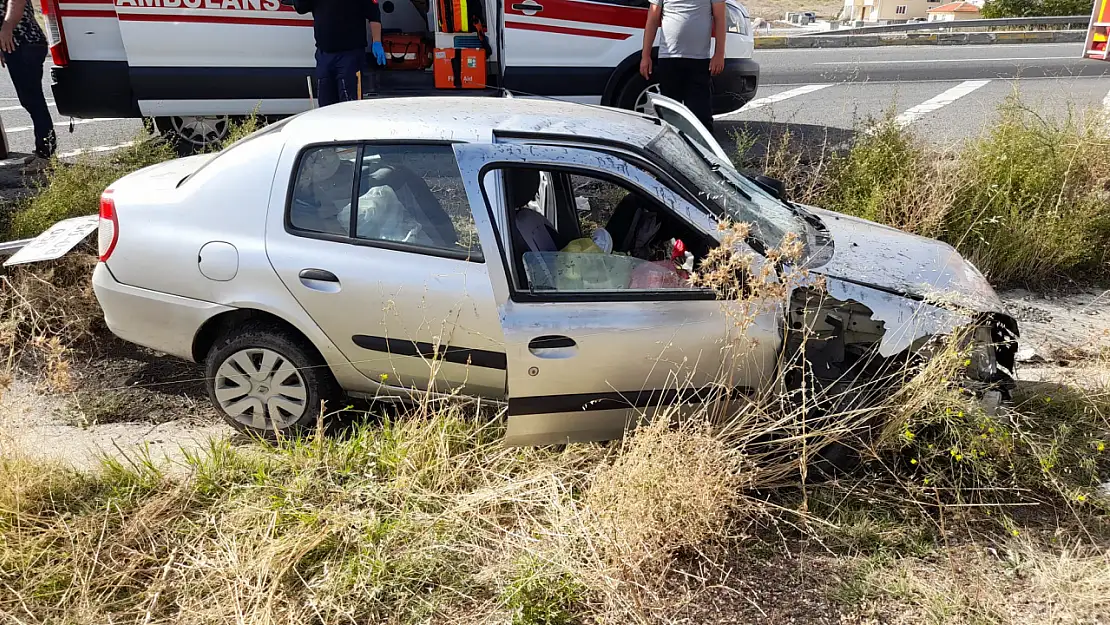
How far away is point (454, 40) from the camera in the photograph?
7371mm

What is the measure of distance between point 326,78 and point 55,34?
2225 millimetres

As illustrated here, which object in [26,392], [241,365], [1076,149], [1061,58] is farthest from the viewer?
[1061,58]

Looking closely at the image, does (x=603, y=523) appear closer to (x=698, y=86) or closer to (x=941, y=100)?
(x=698, y=86)

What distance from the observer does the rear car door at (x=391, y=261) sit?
124 inches

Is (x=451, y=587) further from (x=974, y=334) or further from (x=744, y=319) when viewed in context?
(x=974, y=334)

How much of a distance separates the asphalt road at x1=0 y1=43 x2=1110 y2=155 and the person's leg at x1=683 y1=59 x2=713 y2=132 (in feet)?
2.81

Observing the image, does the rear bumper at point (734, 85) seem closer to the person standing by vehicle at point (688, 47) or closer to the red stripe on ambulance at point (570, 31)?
the red stripe on ambulance at point (570, 31)

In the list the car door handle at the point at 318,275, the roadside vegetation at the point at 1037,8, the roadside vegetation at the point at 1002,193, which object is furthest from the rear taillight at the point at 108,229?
the roadside vegetation at the point at 1037,8

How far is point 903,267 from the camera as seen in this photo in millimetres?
3389

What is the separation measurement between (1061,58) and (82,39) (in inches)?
596

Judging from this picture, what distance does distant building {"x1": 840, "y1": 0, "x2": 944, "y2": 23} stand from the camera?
216 feet

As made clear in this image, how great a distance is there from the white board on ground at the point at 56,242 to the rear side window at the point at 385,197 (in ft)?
4.30

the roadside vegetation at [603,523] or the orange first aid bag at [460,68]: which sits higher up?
the orange first aid bag at [460,68]

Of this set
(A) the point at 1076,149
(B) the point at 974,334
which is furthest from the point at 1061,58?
(B) the point at 974,334
